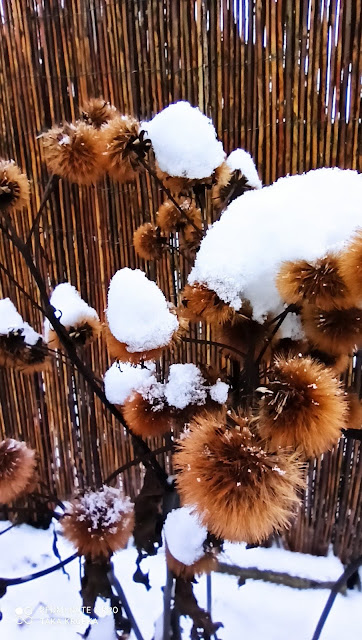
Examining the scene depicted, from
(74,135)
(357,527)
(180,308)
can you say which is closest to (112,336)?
(180,308)

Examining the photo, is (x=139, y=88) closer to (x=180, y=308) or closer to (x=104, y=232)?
(x=104, y=232)

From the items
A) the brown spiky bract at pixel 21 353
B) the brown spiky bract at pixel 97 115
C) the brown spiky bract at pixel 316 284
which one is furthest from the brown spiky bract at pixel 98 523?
the brown spiky bract at pixel 97 115

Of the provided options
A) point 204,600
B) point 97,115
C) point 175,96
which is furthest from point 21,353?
point 204,600

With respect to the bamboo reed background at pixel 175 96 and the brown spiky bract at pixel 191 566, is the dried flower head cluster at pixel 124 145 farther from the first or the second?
the brown spiky bract at pixel 191 566

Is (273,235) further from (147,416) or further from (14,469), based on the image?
(14,469)

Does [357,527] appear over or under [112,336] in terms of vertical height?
under
